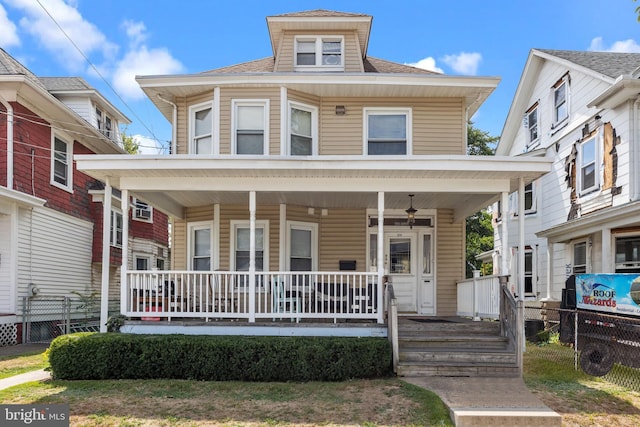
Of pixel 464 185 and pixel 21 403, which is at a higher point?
pixel 464 185

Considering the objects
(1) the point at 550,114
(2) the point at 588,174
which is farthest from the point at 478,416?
(1) the point at 550,114

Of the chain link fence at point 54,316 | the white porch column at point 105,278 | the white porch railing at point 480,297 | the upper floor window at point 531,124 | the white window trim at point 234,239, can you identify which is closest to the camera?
the white porch column at point 105,278

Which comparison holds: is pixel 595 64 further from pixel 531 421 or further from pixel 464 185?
pixel 531 421

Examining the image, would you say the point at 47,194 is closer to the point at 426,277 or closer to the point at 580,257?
the point at 426,277

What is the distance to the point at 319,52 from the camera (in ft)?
42.1

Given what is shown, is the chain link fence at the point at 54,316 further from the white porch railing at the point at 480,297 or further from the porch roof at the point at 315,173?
the white porch railing at the point at 480,297

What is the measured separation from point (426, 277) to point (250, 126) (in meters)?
5.42

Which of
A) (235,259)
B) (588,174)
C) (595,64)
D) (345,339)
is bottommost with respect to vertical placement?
(345,339)

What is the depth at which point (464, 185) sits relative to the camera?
30.5ft

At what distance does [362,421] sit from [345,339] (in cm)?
216

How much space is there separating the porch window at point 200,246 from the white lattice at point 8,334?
494 centimetres

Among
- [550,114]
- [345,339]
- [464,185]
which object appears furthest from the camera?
[550,114]

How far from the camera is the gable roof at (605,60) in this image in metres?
12.6

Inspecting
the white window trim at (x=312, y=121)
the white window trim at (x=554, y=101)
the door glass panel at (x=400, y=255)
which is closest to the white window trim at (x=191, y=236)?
the white window trim at (x=312, y=121)
